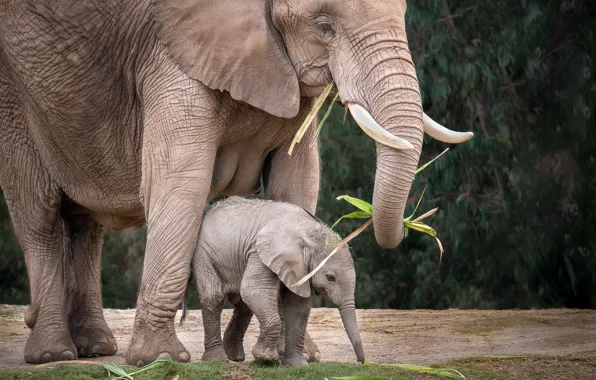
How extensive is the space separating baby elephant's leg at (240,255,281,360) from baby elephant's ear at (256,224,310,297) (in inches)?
2.8

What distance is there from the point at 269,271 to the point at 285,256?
127mm

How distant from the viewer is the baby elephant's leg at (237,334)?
7.59m

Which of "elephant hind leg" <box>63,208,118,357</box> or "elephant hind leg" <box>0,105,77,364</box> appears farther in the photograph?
"elephant hind leg" <box>63,208,118,357</box>

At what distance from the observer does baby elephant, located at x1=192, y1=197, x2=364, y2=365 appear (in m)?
7.00

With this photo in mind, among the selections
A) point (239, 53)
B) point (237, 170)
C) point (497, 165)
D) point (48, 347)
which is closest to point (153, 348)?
point (237, 170)

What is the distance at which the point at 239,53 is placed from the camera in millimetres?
7383

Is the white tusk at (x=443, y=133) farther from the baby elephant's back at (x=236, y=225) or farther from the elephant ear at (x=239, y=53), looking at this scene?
the baby elephant's back at (x=236, y=225)

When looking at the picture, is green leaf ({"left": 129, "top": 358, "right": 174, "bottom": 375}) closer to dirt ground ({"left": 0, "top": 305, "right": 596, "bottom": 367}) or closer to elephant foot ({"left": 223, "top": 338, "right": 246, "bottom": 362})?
elephant foot ({"left": 223, "top": 338, "right": 246, "bottom": 362})

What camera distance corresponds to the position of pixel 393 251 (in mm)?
15648

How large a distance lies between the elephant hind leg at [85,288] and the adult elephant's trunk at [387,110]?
2.83 metres

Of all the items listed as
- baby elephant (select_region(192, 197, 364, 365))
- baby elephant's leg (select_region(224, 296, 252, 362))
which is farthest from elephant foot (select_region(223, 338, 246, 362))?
baby elephant (select_region(192, 197, 364, 365))

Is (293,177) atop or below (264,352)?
atop

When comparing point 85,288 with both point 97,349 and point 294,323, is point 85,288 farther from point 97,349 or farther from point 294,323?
point 294,323

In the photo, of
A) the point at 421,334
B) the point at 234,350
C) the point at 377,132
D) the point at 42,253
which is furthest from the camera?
the point at 421,334
